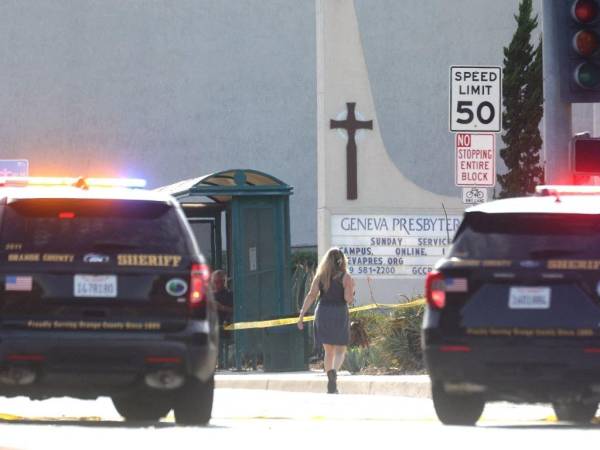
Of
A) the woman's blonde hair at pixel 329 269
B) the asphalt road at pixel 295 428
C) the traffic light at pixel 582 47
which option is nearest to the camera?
the asphalt road at pixel 295 428

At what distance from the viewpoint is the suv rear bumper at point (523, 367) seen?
11867 mm

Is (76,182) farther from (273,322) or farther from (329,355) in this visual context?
(273,322)

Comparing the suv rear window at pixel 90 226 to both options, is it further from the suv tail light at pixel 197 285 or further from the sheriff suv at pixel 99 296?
the suv tail light at pixel 197 285

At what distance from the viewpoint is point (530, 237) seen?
12.1 metres

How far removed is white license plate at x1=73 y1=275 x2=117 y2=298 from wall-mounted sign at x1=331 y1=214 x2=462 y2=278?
1404 centimetres

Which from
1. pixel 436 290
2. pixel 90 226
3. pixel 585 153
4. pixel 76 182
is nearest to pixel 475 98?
pixel 585 153

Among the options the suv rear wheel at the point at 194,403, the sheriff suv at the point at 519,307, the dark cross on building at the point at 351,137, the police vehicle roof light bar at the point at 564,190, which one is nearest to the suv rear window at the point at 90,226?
the suv rear wheel at the point at 194,403

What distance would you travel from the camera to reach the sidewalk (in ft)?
63.1

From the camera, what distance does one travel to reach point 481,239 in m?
12.2

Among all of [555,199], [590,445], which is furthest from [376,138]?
[590,445]

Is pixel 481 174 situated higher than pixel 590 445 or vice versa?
pixel 481 174

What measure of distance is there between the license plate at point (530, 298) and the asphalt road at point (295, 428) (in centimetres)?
83

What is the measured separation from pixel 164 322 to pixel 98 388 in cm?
65

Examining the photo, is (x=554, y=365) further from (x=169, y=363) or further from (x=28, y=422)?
(x=28, y=422)
